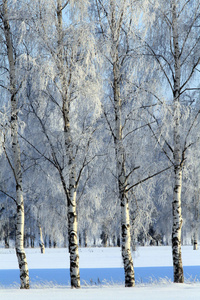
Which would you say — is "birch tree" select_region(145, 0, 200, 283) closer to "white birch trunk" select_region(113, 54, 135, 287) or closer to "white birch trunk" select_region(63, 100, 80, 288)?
"white birch trunk" select_region(113, 54, 135, 287)

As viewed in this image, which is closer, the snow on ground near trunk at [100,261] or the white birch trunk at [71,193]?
the white birch trunk at [71,193]

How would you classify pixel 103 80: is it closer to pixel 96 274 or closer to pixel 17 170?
pixel 17 170

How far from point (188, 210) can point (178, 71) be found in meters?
21.6

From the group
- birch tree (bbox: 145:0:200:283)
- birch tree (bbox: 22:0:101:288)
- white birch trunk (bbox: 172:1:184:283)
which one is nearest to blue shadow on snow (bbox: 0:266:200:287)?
white birch trunk (bbox: 172:1:184:283)

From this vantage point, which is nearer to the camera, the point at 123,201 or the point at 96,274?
the point at 123,201

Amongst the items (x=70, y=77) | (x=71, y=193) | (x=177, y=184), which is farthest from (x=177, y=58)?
(x=71, y=193)

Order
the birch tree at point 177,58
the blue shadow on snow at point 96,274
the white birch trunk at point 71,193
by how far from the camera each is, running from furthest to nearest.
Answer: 1. the blue shadow on snow at point 96,274
2. the birch tree at point 177,58
3. the white birch trunk at point 71,193

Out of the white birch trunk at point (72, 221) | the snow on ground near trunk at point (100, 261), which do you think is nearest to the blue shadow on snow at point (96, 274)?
the snow on ground near trunk at point (100, 261)

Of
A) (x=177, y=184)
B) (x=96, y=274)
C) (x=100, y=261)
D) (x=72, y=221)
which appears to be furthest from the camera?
(x=100, y=261)

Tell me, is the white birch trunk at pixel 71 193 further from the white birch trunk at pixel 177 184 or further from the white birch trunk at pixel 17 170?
the white birch trunk at pixel 177 184

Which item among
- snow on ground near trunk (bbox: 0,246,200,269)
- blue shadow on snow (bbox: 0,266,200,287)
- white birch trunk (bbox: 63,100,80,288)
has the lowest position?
snow on ground near trunk (bbox: 0,246,200,269)

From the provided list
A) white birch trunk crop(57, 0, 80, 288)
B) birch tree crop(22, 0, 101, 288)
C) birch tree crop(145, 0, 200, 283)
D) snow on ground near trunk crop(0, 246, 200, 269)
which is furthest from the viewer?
snow on ground near trunk crop(0, 246, 200, 269)

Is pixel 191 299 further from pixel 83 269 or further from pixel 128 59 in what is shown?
pixel 83 269

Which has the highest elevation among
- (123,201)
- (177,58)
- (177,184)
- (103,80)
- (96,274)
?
(177,58)
